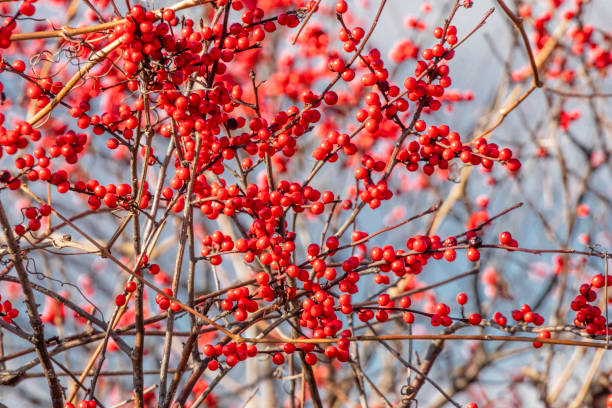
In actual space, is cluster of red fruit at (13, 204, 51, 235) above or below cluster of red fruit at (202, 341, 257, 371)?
above

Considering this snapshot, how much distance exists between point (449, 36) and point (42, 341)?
163 centimetres

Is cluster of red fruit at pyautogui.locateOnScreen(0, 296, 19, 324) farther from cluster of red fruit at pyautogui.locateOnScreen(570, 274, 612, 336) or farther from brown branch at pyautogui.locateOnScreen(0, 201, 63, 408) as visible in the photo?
cluster of red fruit at pyautogui.locateOnScreen(570, 274, 612, 336)

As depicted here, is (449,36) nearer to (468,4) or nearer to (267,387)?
(468,4)

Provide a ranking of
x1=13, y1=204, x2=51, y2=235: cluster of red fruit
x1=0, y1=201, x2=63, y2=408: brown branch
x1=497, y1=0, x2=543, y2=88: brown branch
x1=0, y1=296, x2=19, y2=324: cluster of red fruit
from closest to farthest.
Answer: x1=0, y1=201, x2=63, y2=408: brown branch, x1=497, y1=0, x2=543, y2=88: brown branch, x1=13, y1=204, x2=51, y2=235: cluster of red fruit, x1=0, y1=296, x2=19, y2=324: cluster of red fruit

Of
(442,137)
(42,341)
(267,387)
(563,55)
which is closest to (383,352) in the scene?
(267,387)

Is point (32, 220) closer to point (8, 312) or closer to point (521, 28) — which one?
point (8, 312)

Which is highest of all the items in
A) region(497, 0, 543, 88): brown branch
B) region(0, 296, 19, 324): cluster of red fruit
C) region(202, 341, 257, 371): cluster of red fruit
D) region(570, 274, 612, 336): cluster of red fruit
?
region(497, 0, 543, 88): brown branch

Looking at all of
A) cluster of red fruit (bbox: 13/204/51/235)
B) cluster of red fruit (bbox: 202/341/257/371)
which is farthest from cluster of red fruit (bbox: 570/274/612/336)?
cluster of red fruit (bbox: 13/204/51/235)

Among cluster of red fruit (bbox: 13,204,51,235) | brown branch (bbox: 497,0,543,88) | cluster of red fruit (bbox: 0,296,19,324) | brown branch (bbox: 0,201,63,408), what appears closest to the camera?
brown branch (bbox: 0,201,63,408)

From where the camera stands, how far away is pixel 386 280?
2.21m

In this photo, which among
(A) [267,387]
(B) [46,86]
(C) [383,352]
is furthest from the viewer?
(C) [383,352]

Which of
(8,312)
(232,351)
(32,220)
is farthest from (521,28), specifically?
(8,312)

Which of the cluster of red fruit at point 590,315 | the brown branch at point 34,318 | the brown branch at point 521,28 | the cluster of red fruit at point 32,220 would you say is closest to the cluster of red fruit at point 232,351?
the brown branch at point 34,318

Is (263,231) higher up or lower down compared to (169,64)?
lower down
